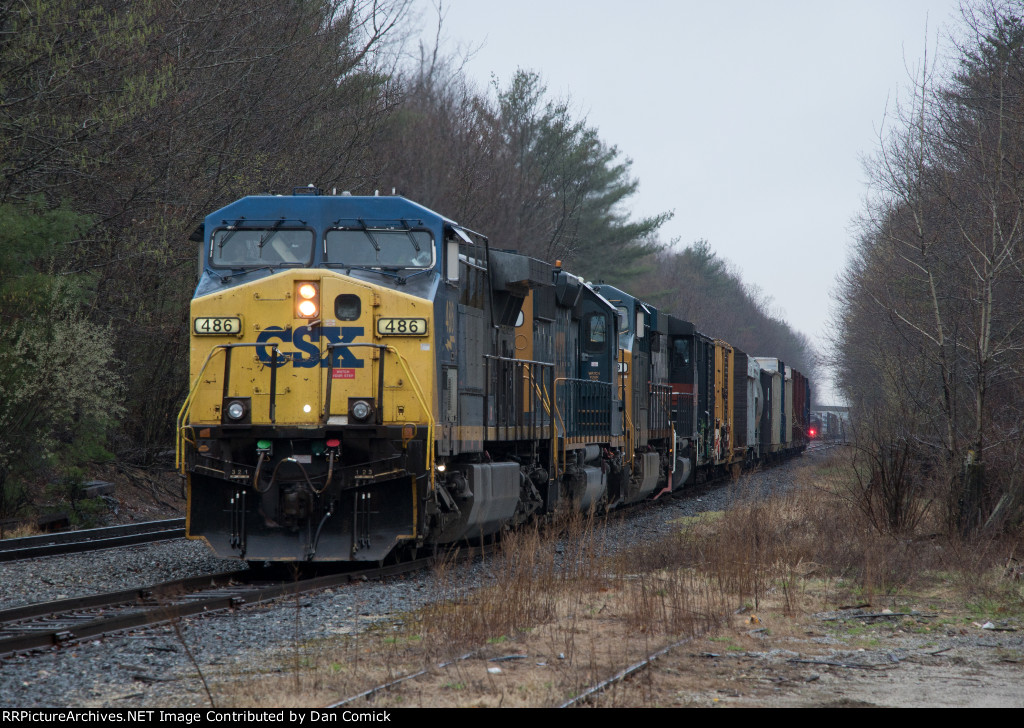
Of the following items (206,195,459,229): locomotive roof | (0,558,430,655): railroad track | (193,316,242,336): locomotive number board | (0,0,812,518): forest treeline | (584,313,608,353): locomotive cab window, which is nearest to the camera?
(0,558,430,655): railroad track

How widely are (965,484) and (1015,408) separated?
330 cm

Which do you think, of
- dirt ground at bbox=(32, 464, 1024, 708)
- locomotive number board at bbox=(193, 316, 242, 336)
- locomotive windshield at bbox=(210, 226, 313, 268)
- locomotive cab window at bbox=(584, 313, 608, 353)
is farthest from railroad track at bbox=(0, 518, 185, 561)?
locomotive cab window at bbox=(584, 313, 608, 353)

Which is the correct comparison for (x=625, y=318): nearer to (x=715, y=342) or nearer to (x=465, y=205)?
(x=715, y=342)

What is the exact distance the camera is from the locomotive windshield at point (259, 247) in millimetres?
10656

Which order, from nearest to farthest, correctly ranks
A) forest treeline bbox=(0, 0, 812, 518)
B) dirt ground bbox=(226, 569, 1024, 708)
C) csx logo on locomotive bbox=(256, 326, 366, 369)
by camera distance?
dirt ground bbox=(226, 569, 1024, 708)
csx logo on locomotive bbox=(256, 326, 366, 369)
forest treeline bbox=(0, 0, 812, 518)

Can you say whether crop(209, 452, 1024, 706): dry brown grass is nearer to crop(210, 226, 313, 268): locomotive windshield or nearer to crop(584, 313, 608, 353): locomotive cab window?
crop(210, 226, 313, 268): locomotive windshield

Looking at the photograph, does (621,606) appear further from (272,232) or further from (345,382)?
(272,232)

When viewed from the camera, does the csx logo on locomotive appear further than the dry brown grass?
Yes

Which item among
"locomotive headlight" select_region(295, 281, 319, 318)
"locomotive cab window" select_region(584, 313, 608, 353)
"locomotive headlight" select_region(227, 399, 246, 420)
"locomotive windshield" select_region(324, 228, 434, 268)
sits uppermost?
"locomotive windshield" select_region(324, 228, 434, 268)

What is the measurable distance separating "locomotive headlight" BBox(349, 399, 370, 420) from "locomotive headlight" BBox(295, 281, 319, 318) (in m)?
0.93

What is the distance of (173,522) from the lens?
14992mm

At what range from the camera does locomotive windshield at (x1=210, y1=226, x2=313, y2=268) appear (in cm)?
1066

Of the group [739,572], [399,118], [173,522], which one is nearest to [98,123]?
[173,522]

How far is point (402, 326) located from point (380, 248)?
3.39ft
